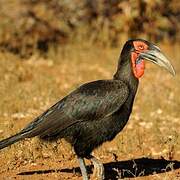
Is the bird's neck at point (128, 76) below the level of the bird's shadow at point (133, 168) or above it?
above

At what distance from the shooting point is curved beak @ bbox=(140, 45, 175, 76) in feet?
18.9

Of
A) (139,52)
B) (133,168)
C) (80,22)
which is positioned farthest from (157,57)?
(80,22)

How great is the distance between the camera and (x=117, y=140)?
7262 mm

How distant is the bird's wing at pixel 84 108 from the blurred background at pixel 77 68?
2.04 ft

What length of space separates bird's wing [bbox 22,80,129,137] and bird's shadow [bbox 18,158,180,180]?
0.66 metres

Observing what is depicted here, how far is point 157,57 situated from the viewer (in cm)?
580

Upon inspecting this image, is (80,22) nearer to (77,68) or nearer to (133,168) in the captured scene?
(77,68)

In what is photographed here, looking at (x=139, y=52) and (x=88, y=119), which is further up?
(x=139, y=52)

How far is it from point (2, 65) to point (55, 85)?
1587mm

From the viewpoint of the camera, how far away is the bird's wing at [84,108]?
5.55 meters

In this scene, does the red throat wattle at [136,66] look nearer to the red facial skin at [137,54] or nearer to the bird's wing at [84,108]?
the red facial skin at [137,54]

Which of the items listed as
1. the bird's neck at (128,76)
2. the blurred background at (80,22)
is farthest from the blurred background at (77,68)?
the bird's neck at (128,76)

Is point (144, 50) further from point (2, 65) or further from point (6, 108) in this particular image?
point (2, 65)

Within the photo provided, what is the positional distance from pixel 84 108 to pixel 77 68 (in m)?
6.34
